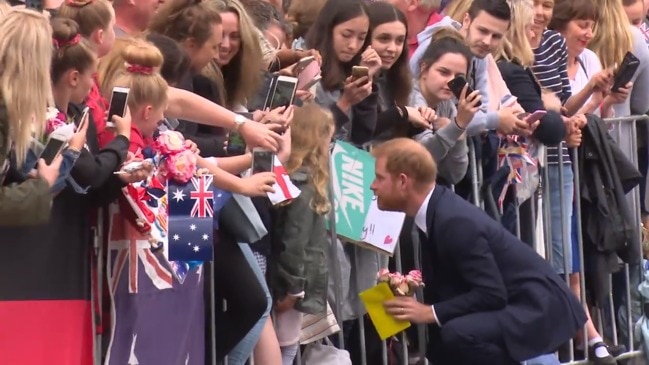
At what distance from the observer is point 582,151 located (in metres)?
9.62

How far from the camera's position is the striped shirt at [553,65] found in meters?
9.62

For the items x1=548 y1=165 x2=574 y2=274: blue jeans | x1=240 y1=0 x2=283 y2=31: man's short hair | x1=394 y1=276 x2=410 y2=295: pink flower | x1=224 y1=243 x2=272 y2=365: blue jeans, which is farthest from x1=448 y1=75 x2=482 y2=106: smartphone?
x1=224 y1=243 x2=272 y2=365: blue jeans

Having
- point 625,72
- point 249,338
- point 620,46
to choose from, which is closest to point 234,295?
point 249,338

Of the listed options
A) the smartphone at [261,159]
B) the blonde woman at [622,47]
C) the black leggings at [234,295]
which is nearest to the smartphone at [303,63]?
the smartphone at [261,159]

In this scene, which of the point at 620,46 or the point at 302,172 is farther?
the point at 620,46

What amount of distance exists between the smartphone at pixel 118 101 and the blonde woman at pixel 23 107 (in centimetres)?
34

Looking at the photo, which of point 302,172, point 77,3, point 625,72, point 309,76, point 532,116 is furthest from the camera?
point 625,72

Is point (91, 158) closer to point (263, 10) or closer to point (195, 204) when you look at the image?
point (195, 204)

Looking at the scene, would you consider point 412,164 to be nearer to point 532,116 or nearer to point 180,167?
point 180,167

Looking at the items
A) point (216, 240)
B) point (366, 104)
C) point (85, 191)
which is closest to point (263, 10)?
point (366, 104)

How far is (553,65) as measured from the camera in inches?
380

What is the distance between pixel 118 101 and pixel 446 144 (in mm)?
2545

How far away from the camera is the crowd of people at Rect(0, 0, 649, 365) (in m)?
6.11

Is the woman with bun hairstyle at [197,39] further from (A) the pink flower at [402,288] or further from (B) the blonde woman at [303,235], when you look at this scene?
(A) the pink flower at [402,288]
